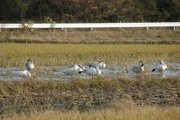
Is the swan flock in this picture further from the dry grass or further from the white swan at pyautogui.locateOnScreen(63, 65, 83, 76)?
the dry grass

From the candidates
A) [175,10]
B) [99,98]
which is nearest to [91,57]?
[99,98]

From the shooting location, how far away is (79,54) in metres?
21.6

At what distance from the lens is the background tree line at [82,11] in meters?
37.7

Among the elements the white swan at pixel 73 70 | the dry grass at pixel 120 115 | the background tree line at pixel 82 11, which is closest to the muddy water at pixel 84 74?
the white swan at pixel 73 70

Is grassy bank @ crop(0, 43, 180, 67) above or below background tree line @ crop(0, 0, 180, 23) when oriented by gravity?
below

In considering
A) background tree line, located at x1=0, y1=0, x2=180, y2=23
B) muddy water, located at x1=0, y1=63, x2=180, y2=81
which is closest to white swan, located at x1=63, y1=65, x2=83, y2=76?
muddy water, located at x1=0, y1=63, x2=180, y2=81

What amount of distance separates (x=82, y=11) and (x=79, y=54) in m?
18.1

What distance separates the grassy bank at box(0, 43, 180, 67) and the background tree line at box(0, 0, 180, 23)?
550 inches

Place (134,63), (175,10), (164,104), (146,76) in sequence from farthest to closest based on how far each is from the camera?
(175,10)
(134,63)
(146,76)
(164,104)

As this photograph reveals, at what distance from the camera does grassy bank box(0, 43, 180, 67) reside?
18.7 metres

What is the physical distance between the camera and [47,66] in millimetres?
17359

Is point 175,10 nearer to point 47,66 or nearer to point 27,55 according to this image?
point 27,55

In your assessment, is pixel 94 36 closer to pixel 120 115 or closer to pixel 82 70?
pixel 82 70

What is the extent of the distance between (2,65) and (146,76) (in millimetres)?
5126
